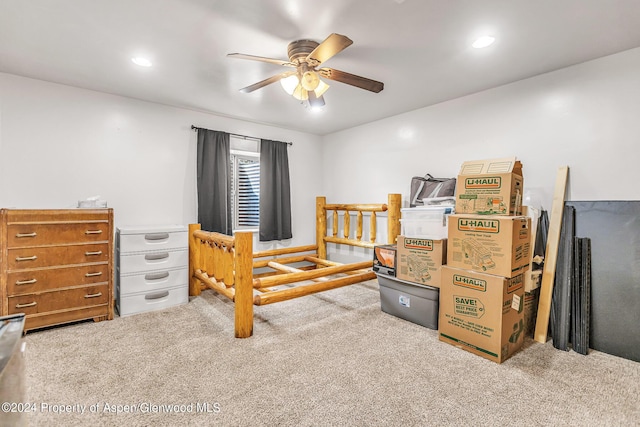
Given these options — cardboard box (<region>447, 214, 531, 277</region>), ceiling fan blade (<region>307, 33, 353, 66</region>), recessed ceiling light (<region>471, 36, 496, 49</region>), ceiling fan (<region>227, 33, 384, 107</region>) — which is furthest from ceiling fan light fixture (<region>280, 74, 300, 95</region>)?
cardboard box (<region>447, 214, 531, 277</region>)

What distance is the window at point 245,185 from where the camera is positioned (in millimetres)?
4289

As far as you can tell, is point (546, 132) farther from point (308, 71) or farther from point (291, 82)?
point (291, 82)

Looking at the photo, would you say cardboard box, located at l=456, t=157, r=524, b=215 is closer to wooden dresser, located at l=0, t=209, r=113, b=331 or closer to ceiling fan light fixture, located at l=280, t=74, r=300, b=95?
ceiling fan light fixture, located at l=280, t=74, r=300, b=95

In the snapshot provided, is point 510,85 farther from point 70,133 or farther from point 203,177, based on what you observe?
point 70,133

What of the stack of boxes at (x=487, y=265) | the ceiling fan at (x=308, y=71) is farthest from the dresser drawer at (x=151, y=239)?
the stack of boxes at (x=487, y=265)

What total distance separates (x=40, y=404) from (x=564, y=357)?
3.28 meters

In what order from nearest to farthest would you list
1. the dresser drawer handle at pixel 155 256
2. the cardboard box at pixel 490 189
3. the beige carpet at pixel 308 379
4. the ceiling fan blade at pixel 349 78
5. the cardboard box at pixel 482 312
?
the beige carpet at pixel 308 379
the cardboard box at pixel 482 312
the cardboard box at pixel 490 189
the ceiling fan blade at pixel 349 78
the dresser drawer handle at pixel 155 256

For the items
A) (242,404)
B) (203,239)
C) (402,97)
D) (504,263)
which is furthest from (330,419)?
(402,97)

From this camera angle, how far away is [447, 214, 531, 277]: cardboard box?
197cm

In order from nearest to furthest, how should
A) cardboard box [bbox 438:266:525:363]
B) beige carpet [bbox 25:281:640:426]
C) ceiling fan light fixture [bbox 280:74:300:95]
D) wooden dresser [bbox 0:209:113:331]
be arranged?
beige carpet [bbox 25:281:640:426], cardboard box [bbox 438:266:525:363], wooden dresser [bbox 0:209:113:331], ceiling fan light fixture [bbox 280:74:300:95]

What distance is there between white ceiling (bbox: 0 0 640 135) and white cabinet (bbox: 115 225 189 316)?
1553mm

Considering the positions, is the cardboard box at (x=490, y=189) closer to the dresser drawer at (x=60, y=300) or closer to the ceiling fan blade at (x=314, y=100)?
the ceiling fan blade at (x=314, y=100)

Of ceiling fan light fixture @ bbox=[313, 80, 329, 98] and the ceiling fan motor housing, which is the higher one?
the ceiling fan motor housing

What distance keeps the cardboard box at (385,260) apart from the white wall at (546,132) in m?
1.32
